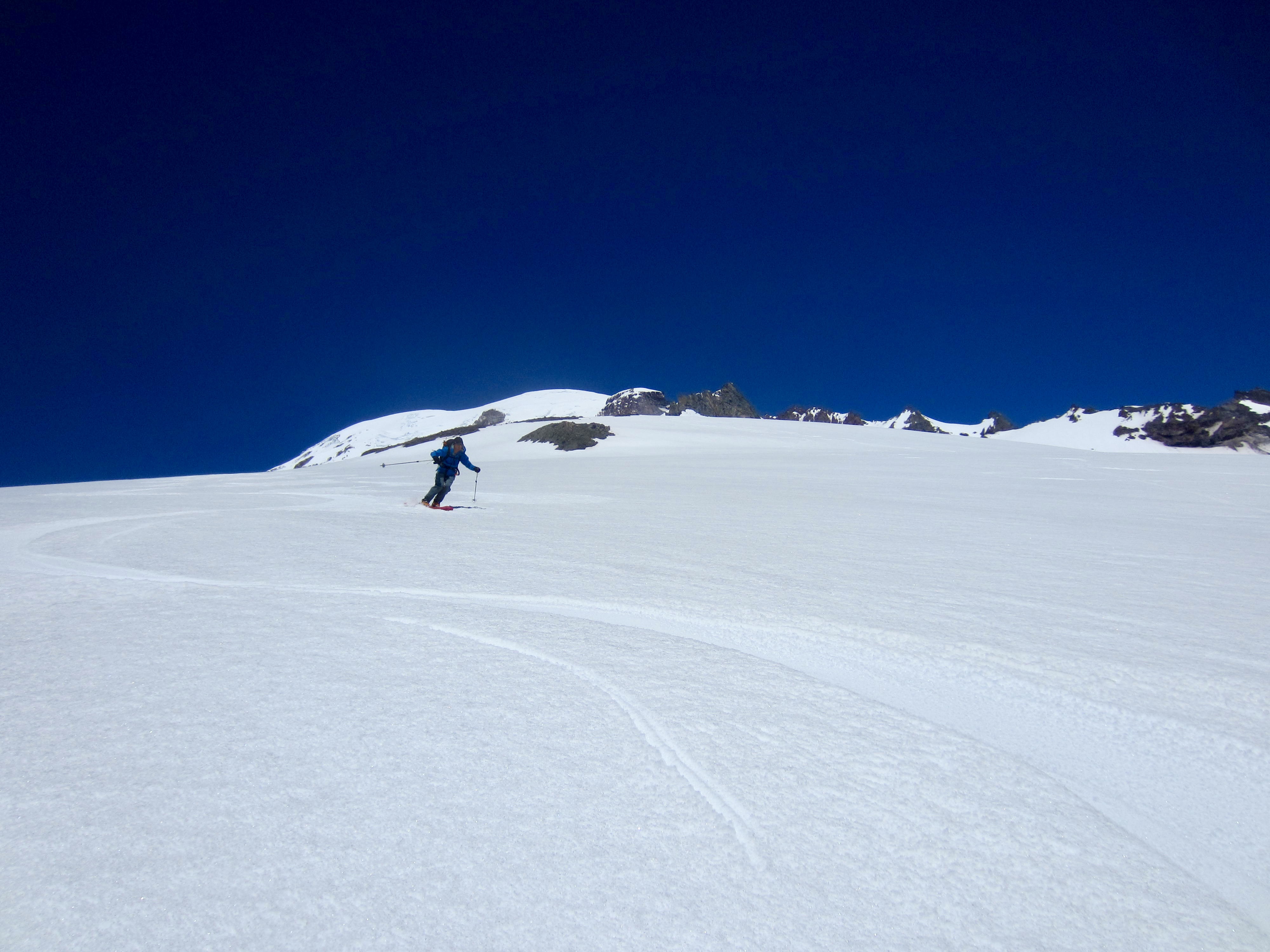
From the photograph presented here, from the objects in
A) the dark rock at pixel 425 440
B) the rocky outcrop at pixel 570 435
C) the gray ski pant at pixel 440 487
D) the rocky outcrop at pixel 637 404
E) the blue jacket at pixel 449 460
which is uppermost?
the rocky outcrop at pixel 637 404

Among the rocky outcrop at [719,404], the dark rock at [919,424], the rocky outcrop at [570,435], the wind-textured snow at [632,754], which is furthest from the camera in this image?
the dark rock at [919,424]

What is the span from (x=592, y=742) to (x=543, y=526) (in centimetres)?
785

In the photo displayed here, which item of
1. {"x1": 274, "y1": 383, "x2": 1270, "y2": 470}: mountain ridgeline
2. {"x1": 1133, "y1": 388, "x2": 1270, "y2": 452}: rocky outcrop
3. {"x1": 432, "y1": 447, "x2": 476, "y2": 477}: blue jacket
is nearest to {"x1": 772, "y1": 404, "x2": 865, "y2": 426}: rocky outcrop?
{"x1": 274, "y1": 383, "x2": 1270, "y2": 470}: mountain ridgeline

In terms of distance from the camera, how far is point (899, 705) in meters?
3.83

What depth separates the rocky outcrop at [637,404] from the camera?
3711 inches

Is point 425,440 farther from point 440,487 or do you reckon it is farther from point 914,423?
point 914,423

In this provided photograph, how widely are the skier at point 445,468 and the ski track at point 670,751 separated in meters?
9.16

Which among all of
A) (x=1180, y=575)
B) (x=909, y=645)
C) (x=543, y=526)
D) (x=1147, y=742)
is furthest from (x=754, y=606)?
(x=543, y=526)

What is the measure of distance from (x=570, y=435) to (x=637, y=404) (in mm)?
56725

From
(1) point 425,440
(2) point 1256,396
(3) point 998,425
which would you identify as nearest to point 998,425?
(3) point 998,425

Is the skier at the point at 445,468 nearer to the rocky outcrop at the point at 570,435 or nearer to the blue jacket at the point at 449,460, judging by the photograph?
the blue jacket at the point at 449,460

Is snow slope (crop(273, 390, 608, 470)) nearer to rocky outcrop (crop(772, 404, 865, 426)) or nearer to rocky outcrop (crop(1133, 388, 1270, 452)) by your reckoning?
rocky outcrop (crop(772, 404, 865, 426))

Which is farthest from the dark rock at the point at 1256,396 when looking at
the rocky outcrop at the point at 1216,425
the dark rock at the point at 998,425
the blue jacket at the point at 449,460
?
the blue jacket at the point at 449,460

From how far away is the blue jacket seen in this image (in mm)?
13508
